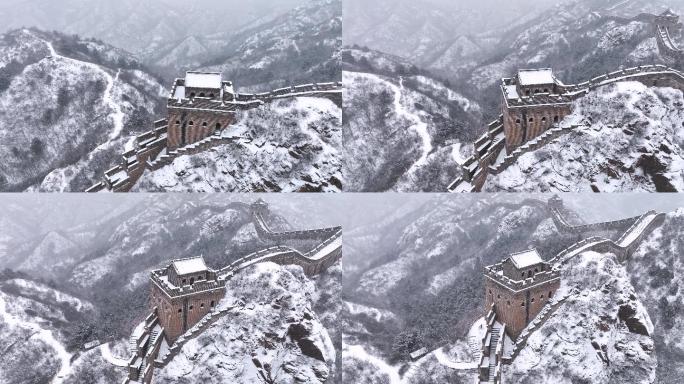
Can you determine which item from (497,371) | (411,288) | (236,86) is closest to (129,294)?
(236,86)

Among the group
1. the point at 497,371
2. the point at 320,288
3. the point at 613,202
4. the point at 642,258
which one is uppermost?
the point at 613,202

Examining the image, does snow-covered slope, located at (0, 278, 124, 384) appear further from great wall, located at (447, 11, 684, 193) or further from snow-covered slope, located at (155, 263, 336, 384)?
great wall, located at (447, 11, 684, 193)

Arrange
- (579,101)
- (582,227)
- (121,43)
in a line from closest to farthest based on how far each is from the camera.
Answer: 1. (579,101)
2. (121,43)
3. (582,227)

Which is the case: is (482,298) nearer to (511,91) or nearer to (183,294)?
(511,91)

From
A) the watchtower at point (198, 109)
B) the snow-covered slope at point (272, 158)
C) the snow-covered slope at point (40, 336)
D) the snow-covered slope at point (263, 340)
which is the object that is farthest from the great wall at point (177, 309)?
the watchtower at point (198, 109)

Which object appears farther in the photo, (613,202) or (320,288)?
(320,288)

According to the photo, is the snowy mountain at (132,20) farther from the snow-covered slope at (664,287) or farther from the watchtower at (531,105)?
the snow-covered slope at (664,287)

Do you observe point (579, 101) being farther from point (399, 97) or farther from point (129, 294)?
point (129, 294)

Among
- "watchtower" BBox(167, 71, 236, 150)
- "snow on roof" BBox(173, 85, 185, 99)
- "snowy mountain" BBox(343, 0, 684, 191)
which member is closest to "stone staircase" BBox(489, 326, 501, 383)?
"snowy mountain" BBox(343, 0, 684, 191)
